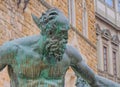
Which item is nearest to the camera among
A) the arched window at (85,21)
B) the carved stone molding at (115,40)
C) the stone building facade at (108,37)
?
the arched window at (85,21)

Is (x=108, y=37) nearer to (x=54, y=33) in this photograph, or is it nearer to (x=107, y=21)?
(x=107, y=21)

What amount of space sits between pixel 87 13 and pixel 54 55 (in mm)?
21603

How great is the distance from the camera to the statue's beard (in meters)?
2.73

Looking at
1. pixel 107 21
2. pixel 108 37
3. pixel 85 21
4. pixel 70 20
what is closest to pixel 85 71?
pixel 70 20

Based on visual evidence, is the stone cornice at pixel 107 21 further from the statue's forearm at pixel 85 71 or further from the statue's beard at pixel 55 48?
the statue's beard at pixel 55 48

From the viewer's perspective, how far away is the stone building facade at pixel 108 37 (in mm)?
31875

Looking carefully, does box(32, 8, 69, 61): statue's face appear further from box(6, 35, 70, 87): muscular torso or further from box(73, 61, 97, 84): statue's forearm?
box(73, 61, 97, 84): statue's forearm

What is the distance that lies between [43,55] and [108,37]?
30.7m

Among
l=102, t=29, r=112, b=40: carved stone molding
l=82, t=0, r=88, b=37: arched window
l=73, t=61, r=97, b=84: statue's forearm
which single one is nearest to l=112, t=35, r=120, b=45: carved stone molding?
l=102, t=29, r=112, b=40: carved stone molding

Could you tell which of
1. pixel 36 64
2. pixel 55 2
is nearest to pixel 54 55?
pixel 36 64

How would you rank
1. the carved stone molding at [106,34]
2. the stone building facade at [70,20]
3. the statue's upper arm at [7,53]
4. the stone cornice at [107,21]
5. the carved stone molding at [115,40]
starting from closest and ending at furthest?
1. the statue's upper arm at [7,53]
2. the stone building facade at [70,20]
3. the stone cornice at [107,21]
4. the carved stone molding at [106,34]
5. the carved stone molding at [115,40]

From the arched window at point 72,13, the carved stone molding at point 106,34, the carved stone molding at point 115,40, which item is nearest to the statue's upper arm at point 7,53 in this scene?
the arched window at point 72,13

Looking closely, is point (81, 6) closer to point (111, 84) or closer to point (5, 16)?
point (5, 16)

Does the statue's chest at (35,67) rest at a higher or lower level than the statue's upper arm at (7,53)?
lower
